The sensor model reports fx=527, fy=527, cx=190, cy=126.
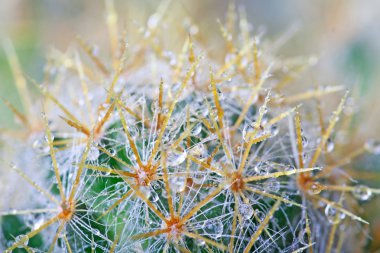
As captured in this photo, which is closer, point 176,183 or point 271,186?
point 176,183

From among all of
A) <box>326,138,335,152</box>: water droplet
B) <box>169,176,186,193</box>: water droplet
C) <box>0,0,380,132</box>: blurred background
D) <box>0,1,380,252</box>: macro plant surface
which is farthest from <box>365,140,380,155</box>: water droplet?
<box>0,0,380,132</box>: blurred background

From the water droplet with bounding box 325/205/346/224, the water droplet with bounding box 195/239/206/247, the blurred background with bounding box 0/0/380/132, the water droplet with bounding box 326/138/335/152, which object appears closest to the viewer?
the water droplet with bounding box 195/239/206/247

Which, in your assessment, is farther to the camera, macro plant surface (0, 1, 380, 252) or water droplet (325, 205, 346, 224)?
water droplet (325, 205, 346, 224)

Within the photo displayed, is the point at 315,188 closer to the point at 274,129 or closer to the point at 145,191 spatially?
the point at 274,129

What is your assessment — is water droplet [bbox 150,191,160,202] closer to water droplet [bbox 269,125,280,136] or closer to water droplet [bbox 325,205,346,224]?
water droplet [bbox 269,125,280,136]

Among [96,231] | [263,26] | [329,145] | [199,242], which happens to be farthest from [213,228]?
[263,26]

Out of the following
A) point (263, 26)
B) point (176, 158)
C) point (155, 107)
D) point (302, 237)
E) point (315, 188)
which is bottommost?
point (302, 237)

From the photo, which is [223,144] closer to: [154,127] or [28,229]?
[154,127]
